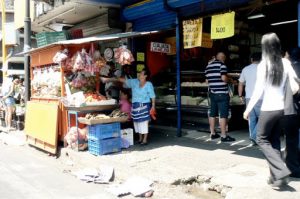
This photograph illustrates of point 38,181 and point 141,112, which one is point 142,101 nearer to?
point 141,112

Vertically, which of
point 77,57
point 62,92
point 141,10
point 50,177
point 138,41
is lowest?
point 50,177

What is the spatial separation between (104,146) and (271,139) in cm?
360

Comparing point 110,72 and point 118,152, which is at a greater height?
point 110,72

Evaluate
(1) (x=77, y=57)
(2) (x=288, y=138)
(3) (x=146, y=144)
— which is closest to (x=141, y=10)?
(1) (x=77, y=57)

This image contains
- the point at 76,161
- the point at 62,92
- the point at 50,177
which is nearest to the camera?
the point at 50,177

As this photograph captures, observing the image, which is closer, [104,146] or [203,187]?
[203,187]

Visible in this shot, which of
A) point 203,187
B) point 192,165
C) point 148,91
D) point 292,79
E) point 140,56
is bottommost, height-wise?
point 203,187

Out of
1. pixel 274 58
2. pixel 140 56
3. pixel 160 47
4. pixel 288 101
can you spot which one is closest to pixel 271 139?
pixel 288 101

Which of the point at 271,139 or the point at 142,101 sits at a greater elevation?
the point at 142,101

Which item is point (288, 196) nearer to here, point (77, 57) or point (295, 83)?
point (295, 83)

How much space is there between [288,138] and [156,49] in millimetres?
5169

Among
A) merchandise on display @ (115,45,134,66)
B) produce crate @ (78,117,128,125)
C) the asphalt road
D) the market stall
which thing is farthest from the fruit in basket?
the asphalt road

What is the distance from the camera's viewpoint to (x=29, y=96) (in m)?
11.5

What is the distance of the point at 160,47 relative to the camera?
983cm
